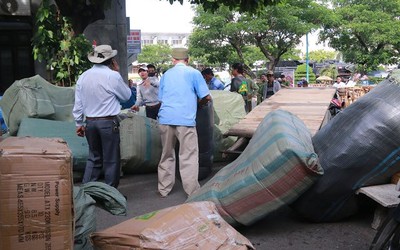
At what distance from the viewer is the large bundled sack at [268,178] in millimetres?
3641

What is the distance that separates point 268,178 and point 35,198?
189 cm

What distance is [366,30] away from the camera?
3158 cm

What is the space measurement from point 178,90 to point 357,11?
1177 inches

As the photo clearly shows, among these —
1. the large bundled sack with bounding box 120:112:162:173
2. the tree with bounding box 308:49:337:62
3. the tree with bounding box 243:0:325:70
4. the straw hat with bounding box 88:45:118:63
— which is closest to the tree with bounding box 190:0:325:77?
the tree with bounding box 243:0:325:70

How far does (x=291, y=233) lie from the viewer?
13.4ft

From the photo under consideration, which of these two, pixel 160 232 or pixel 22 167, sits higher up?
pixel 22 167

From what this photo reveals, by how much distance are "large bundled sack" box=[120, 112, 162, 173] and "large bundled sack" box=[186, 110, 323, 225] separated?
2129mm

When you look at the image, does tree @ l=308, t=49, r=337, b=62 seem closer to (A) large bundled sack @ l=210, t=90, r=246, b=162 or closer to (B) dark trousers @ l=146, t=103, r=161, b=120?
(A) large bundled sack @ l=210, t=90, r=246, b=162

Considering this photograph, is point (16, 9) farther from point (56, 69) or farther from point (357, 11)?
point (357, 11)

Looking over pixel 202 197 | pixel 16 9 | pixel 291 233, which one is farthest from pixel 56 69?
pixel 291 233

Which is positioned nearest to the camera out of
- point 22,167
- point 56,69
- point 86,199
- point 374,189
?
point 22,167

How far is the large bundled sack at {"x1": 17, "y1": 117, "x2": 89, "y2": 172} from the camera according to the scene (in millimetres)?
5820

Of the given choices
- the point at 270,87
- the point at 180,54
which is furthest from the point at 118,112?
the point at 270,87

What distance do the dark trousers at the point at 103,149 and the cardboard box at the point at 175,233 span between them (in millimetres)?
1912
